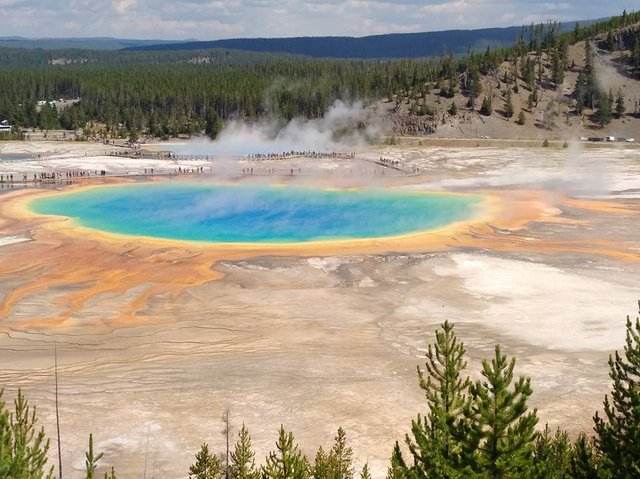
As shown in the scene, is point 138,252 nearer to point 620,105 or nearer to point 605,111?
point 605,111

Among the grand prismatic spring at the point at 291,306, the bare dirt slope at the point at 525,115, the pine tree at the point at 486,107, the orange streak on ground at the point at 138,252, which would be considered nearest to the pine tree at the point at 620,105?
the bare dirt slope at the point at 525,115

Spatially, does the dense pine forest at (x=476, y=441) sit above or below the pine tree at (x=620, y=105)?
below

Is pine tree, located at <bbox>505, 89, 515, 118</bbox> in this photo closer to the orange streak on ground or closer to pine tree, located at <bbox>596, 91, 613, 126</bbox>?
pine tree, located at <bbox>596, 91, 613, 126</bbox>

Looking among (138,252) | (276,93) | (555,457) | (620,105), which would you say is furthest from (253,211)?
(620,105)

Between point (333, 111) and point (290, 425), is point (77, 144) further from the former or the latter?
point (290, 425)

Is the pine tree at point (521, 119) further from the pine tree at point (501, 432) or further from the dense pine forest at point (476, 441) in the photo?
the pine tree at point (501, 432)

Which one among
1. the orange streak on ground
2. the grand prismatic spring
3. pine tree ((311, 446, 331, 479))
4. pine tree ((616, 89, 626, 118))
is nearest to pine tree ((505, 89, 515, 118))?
pine tree ((616, 89, 626, 118))
